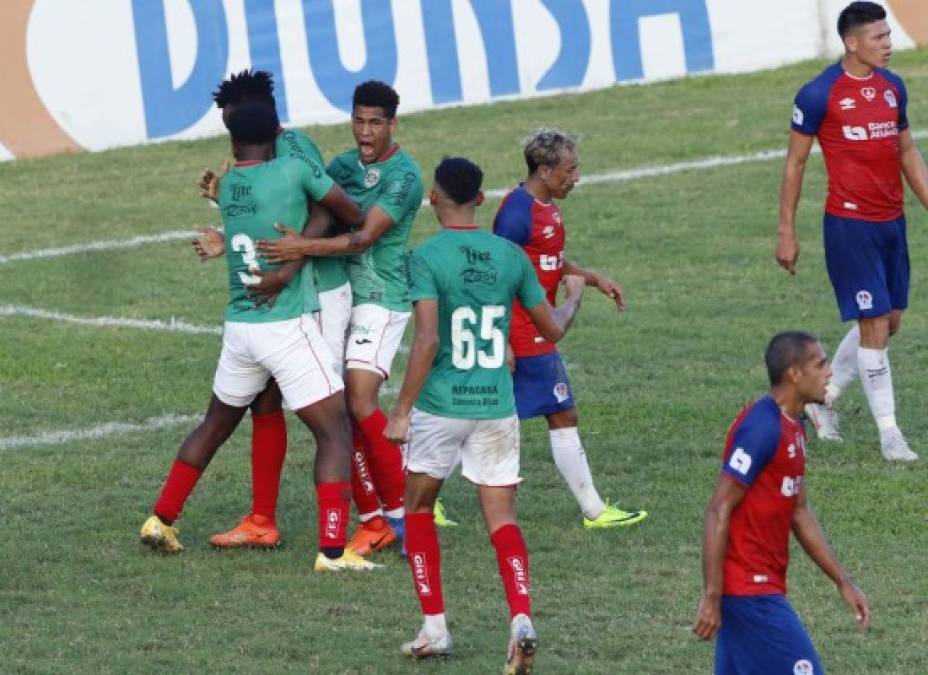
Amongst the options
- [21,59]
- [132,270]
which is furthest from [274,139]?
[21,59]

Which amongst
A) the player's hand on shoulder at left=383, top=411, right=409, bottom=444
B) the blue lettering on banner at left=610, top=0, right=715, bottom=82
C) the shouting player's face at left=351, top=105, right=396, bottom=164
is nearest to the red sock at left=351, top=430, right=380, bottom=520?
the shouting player's face at left=351, top=105, right=396, bottom=164

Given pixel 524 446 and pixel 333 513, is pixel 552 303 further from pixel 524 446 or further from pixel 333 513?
pixel 524 446

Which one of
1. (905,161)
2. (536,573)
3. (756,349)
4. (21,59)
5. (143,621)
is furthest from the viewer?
(21,59)

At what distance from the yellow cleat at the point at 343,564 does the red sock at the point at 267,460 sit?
0.48m

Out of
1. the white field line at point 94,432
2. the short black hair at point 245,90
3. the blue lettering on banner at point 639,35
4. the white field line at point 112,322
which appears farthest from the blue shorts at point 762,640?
the blue lettering on banner at point 639,35

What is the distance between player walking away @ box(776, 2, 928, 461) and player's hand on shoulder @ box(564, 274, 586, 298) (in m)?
2.35

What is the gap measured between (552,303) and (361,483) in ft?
4.03

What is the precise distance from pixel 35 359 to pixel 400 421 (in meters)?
6.35

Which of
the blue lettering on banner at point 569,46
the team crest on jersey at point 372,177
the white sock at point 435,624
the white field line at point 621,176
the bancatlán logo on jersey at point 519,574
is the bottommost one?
the white sock at point 435,624

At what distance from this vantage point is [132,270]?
16312 millimetres

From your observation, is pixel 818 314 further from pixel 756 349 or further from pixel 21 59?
pixel 21 59

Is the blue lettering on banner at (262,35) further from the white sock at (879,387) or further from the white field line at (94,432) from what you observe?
the white sock at (879,387)

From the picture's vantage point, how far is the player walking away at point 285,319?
29.6 feet

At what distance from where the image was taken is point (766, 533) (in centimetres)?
664
